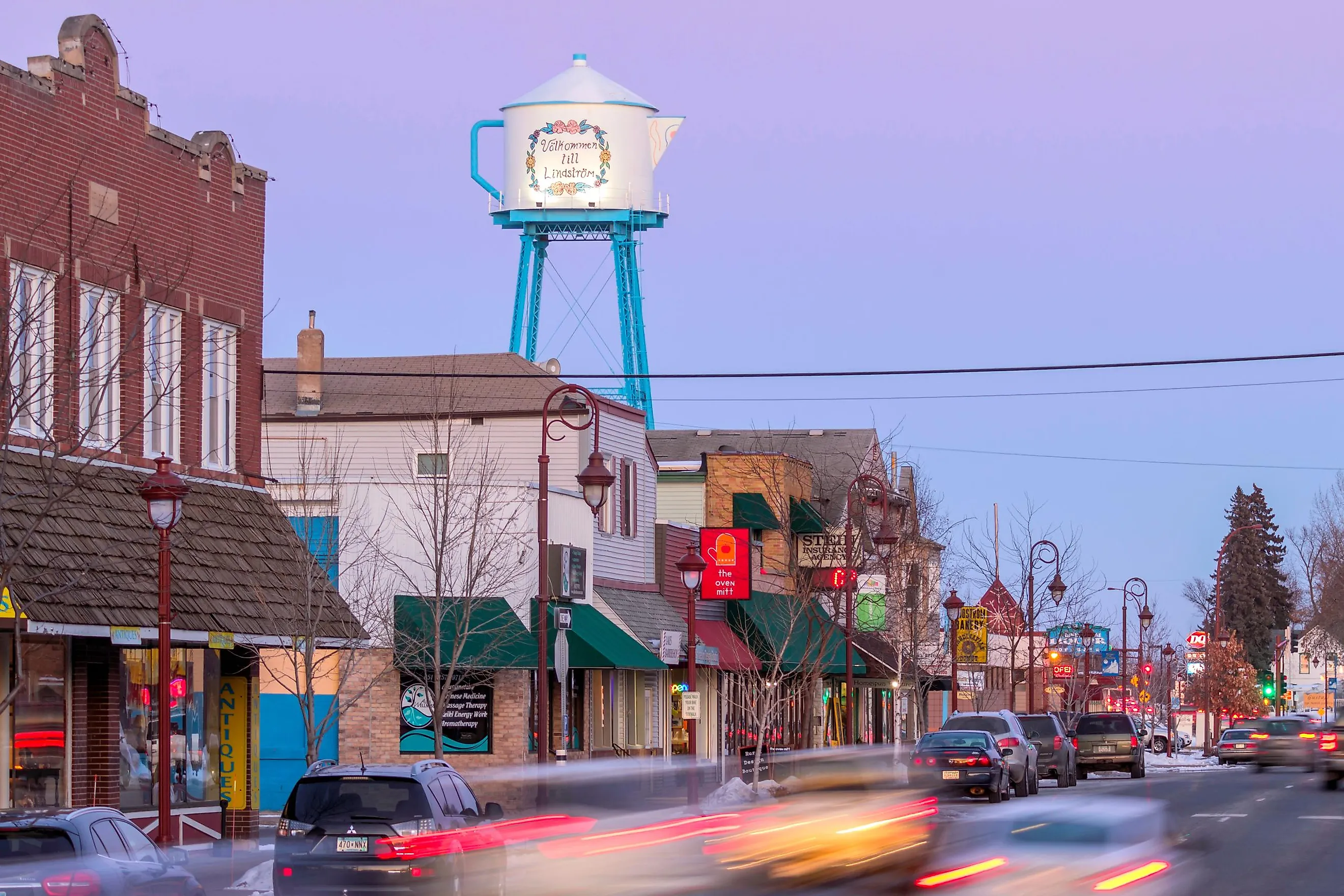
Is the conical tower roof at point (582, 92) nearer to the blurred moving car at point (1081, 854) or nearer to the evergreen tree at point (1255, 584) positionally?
the blurred moving car at point (1081, 854)

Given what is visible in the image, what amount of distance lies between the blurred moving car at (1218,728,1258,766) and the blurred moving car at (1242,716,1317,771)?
7.77 m

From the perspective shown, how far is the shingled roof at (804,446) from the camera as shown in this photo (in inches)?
2386

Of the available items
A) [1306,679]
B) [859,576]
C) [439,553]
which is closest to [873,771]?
[439,553]

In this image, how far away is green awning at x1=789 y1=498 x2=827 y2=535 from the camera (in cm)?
5347

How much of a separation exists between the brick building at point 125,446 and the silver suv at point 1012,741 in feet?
53.9

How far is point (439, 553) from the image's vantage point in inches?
1282

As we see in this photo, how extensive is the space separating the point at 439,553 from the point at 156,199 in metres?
9.99

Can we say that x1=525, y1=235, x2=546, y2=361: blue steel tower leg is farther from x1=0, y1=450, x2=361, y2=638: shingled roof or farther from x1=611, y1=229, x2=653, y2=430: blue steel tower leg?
x1=0, y1=450, x2=361, y2=638: shingled roof

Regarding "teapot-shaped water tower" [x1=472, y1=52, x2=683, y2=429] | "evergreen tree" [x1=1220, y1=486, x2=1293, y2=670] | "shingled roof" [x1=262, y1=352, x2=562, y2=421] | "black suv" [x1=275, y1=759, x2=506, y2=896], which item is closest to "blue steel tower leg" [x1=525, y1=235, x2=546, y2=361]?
"teapot-shaped water tower" [x1=472, y1=52, x2=683, y2=429]

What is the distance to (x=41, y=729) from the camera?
2206cm

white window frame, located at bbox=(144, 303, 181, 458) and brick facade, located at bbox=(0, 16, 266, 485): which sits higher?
brick facade, located at bbox=(0, 16, 266, 485)

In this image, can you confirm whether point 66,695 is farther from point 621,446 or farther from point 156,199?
point 621,446

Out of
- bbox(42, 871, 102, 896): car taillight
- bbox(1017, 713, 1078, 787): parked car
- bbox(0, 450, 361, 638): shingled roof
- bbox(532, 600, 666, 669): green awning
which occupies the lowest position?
bbox(1017, 713, 1078, 787): parked car

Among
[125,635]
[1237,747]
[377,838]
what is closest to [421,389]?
[125,635]
